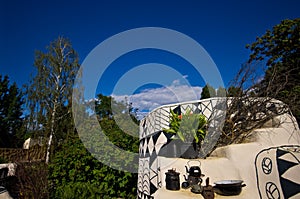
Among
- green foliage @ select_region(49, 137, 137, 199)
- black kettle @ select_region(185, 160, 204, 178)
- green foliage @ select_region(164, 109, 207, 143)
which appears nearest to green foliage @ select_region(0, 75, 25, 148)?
green foliage @ select_region(49, 137, 137, 199)

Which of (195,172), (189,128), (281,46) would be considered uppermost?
(281,46)

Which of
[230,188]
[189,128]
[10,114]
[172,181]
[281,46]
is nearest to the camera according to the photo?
[230,188]

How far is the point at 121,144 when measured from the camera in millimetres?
4469

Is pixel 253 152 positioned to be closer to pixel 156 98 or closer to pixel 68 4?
pixel 156 98

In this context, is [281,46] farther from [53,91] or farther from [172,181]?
[53,91]

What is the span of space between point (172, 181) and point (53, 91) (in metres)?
7.57

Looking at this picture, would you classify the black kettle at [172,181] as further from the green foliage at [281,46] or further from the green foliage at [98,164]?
the green foliage at [281,46]

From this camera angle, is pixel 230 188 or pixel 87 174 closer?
pixel 230 188

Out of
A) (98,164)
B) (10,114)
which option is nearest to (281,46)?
(98,164)

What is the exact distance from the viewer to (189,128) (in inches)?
108

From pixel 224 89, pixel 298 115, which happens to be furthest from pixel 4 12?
pixel 298 115

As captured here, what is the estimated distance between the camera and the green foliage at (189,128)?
9.00ft

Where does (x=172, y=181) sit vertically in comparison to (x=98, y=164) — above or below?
below

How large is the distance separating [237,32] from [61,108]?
695cm
